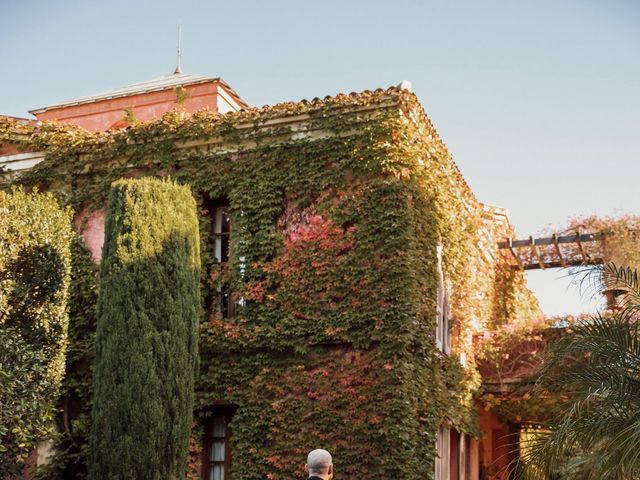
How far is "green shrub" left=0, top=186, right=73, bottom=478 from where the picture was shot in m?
12.1

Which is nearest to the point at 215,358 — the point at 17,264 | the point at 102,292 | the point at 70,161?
the point at 102,292

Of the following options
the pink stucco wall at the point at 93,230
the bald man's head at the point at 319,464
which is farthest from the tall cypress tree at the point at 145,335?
the bald man's head at the point at 319,464

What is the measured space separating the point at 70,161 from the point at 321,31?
603 cm

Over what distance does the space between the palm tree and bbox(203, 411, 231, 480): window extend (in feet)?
16.1

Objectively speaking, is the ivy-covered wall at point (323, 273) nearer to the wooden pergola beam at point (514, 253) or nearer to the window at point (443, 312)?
the window at point (443, 312)

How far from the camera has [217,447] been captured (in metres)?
14.2

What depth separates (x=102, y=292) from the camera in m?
12.6

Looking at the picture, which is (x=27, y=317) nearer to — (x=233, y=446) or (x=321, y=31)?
(x=233, y=446)

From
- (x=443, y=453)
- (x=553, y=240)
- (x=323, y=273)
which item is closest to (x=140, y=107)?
(x=323, y=273)

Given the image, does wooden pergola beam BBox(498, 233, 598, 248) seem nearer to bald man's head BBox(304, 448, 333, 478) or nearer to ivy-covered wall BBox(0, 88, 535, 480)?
ivy-covered wall BBox(0, 88, 535, 480)

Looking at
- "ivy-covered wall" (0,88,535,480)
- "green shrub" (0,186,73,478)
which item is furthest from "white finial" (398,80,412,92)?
"green shrub" (0,186,73,478)

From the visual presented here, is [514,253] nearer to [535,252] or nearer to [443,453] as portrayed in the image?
[535,252]

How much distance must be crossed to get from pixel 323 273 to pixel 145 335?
287 centimetres

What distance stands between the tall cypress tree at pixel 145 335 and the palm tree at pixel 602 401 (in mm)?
4505
